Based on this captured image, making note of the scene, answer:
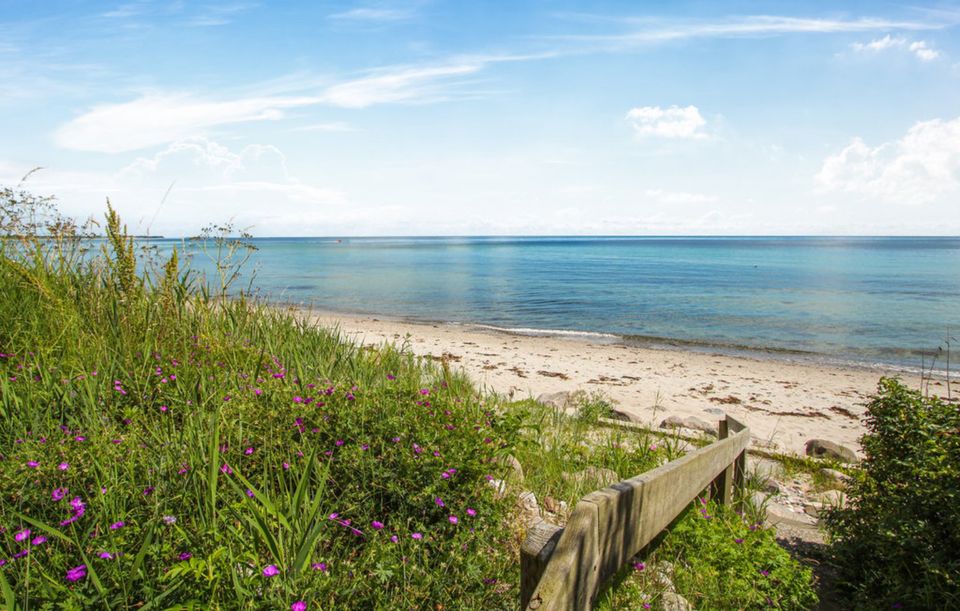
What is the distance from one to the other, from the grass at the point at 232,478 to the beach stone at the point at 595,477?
47mm

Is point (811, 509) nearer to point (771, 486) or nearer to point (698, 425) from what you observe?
point (771, 486)

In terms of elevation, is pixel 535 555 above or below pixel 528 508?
above

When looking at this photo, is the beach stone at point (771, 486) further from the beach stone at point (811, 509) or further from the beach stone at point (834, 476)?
the beach stone at point (834, 476)

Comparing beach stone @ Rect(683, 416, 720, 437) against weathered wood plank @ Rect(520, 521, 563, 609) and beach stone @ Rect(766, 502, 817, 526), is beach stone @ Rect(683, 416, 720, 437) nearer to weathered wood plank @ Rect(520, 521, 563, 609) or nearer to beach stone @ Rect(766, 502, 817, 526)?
beach stone @ Rect(766, 502, 817, 526)

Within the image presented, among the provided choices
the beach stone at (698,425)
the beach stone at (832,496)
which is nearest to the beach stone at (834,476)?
the beach stone at (832,496)

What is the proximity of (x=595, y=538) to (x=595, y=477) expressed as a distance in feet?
8.45

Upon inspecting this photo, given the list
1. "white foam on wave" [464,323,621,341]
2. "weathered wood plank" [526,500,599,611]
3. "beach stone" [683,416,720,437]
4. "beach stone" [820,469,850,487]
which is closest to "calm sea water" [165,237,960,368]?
"white foam on wave" [464,323,621,341]

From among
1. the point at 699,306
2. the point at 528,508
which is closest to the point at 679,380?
the point at 528,508

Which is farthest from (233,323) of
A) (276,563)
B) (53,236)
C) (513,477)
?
(276,563)

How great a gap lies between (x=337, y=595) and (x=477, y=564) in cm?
71

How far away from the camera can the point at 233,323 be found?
6.44 m

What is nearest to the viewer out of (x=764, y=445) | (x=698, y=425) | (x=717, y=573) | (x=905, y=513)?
(x=905, y=513)

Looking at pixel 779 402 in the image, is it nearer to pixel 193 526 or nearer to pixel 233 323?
pixel 233 323

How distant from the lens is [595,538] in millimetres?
2035
